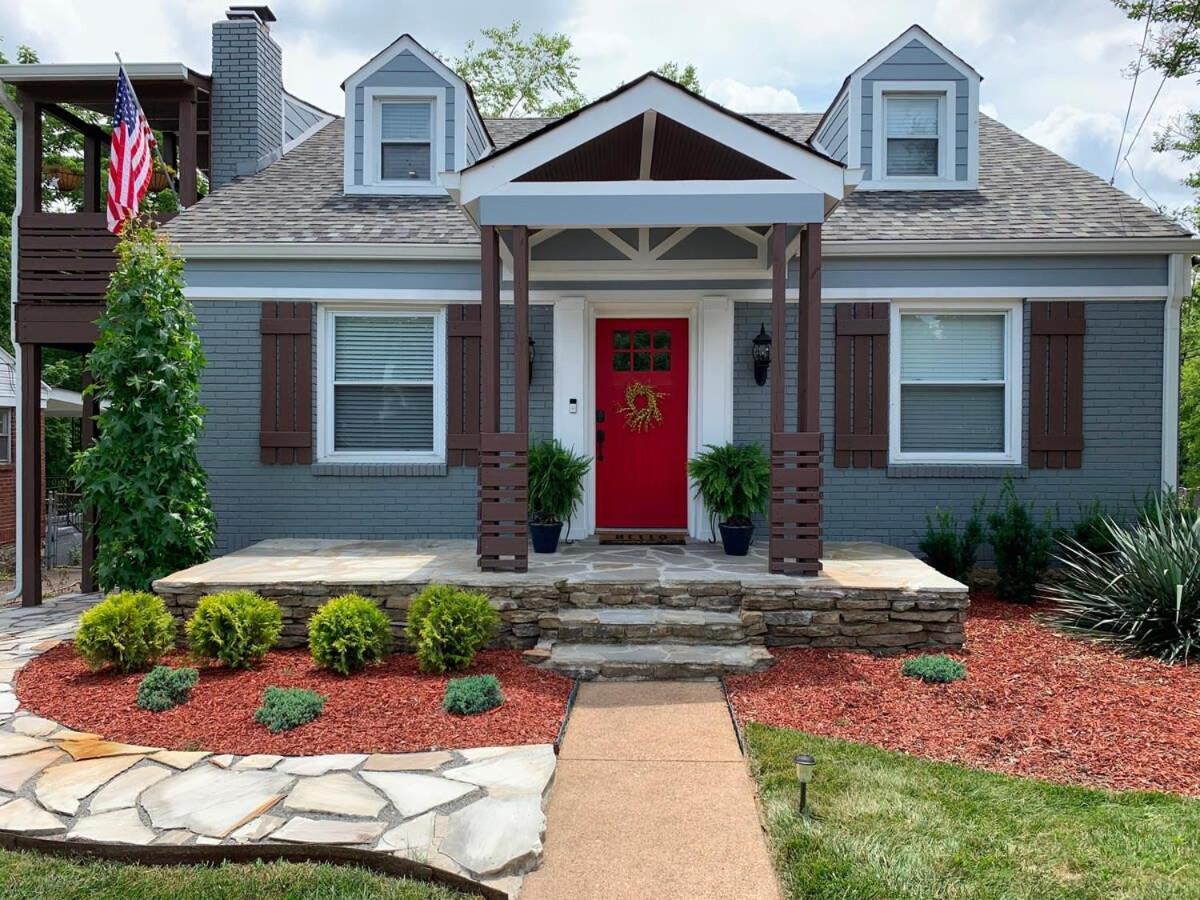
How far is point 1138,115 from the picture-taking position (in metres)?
6.04

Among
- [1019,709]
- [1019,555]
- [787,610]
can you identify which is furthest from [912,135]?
[1019,709]

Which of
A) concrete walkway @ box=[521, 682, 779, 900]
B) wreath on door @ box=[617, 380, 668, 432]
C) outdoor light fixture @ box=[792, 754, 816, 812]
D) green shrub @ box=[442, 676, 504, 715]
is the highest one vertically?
wreath on door @ box=[617, 380, 668, 432]

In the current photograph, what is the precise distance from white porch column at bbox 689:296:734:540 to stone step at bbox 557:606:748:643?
2.24 metres

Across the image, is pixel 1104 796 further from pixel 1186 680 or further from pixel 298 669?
pixel 298 669

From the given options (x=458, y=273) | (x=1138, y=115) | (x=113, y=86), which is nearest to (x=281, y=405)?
Result: (x=458, y=273)

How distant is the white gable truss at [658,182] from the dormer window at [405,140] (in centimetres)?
329

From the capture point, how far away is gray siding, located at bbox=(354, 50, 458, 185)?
28.2 feet

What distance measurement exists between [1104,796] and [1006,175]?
7377mm

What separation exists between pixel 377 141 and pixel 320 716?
6570mm

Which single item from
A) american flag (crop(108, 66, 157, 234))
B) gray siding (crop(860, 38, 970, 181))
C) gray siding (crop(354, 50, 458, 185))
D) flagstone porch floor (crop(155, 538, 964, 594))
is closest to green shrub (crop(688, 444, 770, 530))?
flagstone porch floor (crop(155, 538, 964, 594))

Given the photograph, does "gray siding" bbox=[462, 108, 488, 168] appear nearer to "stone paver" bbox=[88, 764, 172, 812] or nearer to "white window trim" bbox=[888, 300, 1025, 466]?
"white window trim" bbox=[888, 300, 1025, 466]

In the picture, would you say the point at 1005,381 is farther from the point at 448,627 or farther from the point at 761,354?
the point at 448,627

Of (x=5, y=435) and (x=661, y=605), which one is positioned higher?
(x=5, y=435)

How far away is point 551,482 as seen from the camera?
666 cm
